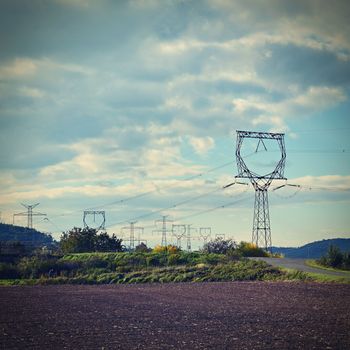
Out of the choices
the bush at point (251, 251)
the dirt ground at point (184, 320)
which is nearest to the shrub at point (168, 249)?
the bush at point (251, 251)

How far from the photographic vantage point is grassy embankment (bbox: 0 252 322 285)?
49719 mm

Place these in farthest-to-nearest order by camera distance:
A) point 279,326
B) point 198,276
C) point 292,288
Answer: point 198,276, point 292,288, point 279,326

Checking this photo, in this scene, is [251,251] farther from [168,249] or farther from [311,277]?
[311,277]

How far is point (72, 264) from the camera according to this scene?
62375 mm

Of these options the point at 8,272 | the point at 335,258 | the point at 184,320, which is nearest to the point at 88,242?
the point at 8,272

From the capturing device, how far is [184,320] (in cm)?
2339

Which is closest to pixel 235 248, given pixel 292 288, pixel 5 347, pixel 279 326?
pixel 292 288

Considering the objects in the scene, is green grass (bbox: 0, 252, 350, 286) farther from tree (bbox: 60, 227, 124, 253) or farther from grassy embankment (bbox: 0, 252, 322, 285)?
tree (bbox: 60, 227, 124, 253)

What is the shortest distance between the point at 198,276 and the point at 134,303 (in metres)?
21.0

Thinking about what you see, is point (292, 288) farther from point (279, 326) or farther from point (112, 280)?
point (112, 280)

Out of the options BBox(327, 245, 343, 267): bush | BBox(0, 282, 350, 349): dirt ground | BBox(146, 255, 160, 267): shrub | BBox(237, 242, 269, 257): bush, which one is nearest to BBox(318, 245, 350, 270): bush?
BBox(327, 245, 343, 267): bush

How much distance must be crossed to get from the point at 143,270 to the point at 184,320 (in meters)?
34.0

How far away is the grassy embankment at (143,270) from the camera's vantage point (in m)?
49.7

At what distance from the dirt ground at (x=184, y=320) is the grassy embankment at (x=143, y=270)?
12.8m
